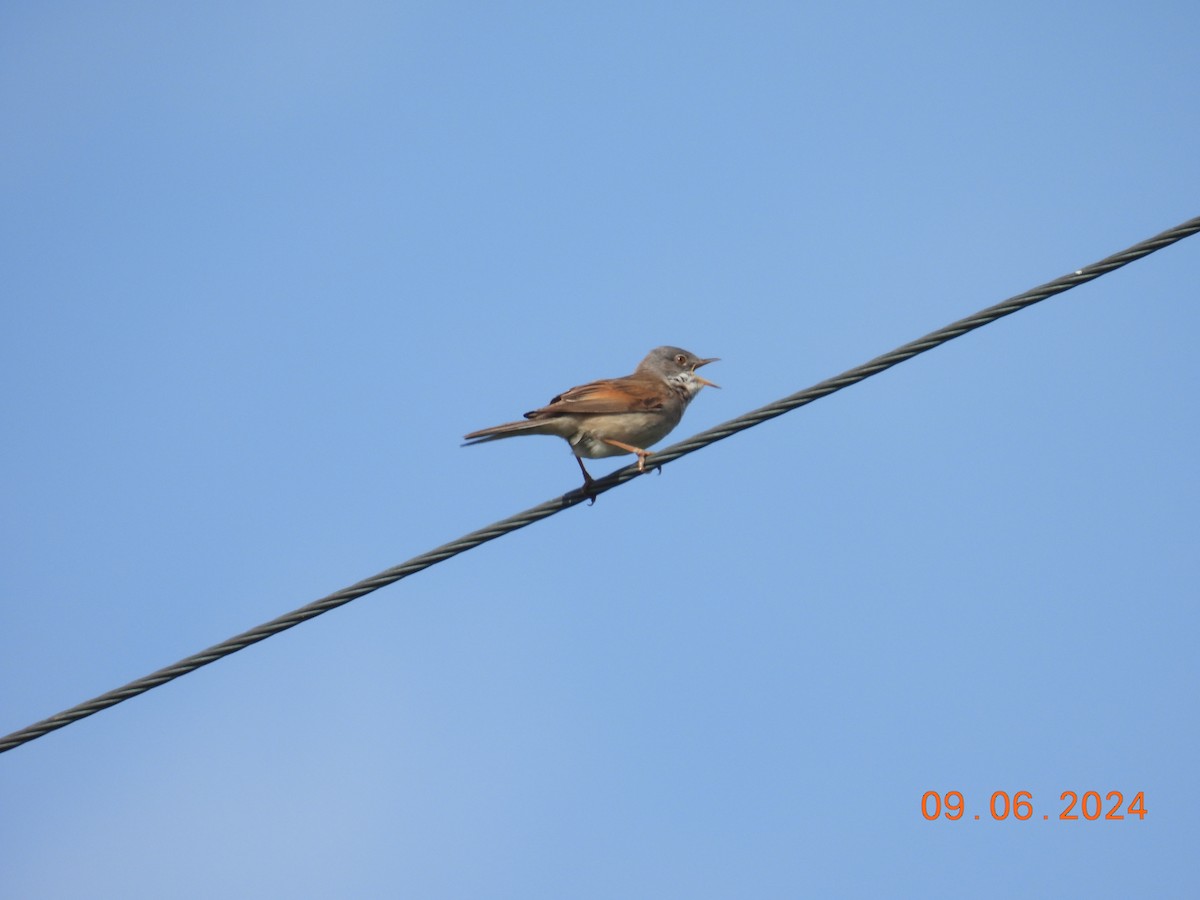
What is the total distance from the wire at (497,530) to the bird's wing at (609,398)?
→ 277 cm

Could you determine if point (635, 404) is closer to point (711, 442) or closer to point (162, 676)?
point (711, 442)

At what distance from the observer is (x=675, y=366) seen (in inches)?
429

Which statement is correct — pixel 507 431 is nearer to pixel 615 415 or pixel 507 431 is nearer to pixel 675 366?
pixel 615 415

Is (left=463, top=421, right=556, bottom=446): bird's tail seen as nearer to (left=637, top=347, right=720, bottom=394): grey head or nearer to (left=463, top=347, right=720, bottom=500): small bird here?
(left=463, top=347, right=720, bottom=500): small bird

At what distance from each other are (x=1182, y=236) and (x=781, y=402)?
2243mm

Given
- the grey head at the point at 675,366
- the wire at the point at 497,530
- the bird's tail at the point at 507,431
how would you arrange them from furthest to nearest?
the grey head at the point at 675,366, the bird's tail at the point at 507,431, the wire at the point at 497,530

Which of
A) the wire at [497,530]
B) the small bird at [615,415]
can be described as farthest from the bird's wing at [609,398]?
the wire at [497,530]

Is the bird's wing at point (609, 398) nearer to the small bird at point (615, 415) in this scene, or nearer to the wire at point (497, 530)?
the small bird at point (615, 415)

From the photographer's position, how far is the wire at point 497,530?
586 centimetres

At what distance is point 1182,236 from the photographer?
19.4ft

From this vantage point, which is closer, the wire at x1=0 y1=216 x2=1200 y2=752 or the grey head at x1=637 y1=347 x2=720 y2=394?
the wire at x1=0 y1=216 x2=1200 y2=752

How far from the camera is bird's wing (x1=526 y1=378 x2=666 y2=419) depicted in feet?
29.9

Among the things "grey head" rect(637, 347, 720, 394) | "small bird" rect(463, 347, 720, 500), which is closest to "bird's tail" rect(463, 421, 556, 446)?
"small bird" rect(463, 347, 720, 500)

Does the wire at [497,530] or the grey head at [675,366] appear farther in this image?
the grey head at [675,366]
